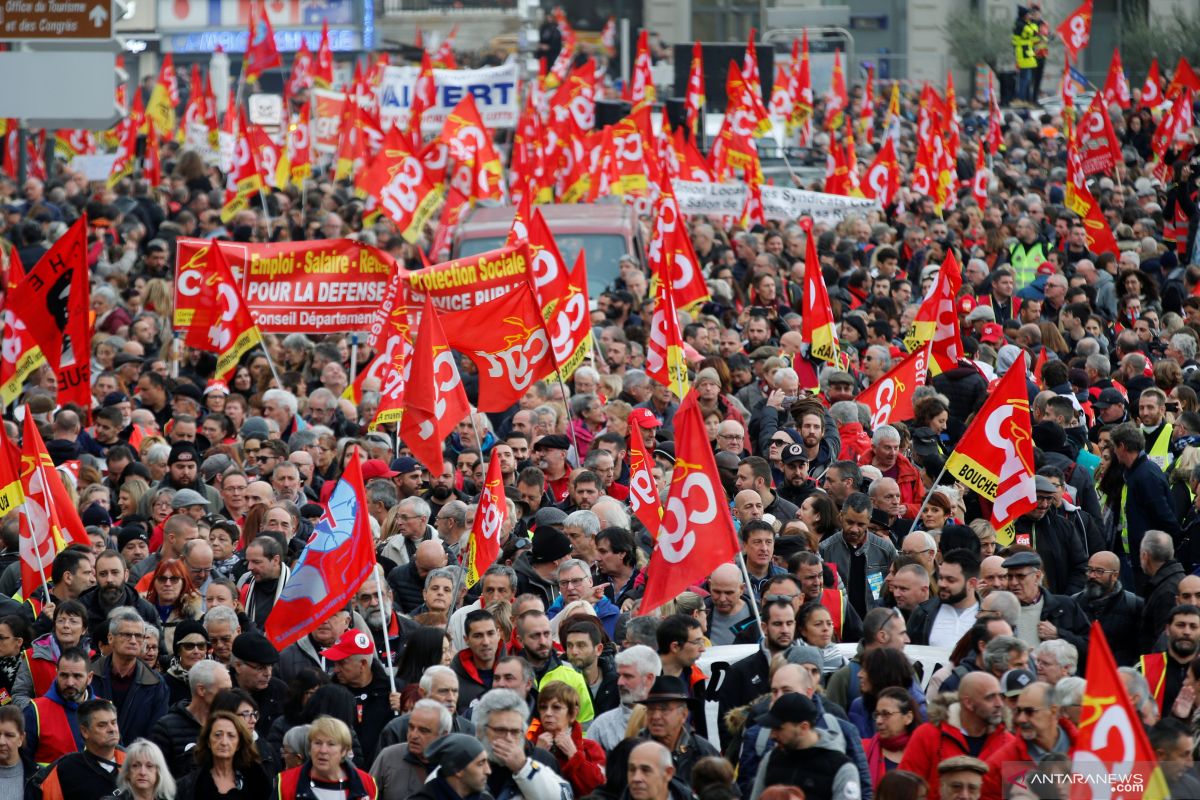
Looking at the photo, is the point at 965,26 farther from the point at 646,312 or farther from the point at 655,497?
the point at 655,497

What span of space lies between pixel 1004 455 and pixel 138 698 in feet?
14.0

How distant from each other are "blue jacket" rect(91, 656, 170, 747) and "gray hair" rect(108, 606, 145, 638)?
0.14m

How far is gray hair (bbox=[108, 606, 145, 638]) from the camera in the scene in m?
9.09

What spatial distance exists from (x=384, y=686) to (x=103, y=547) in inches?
104

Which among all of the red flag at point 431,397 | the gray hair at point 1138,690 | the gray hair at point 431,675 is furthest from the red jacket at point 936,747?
the red flag at point 431,397

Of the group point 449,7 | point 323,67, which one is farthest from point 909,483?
point 449,7

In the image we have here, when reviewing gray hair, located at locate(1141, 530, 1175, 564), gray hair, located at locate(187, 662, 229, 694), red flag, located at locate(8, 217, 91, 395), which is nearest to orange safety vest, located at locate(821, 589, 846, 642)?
gray hair, located at locate(1141, 530, 1175, 564)

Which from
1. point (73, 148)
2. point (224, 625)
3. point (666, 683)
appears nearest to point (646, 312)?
point (224, 625)

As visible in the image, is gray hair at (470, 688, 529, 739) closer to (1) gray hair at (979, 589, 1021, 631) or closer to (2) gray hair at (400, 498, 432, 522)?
(1) gray hair at (979, 589, 1021, 631)

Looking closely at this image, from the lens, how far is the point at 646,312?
1825 centimetres

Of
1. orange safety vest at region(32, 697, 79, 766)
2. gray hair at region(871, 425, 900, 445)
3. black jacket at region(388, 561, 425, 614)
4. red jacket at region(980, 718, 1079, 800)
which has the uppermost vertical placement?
gray hair at region(871, 425, 900, 445)

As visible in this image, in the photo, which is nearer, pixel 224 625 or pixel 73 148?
pixel 224 625

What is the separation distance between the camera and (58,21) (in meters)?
20.5

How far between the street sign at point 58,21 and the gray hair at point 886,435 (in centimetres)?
1111
